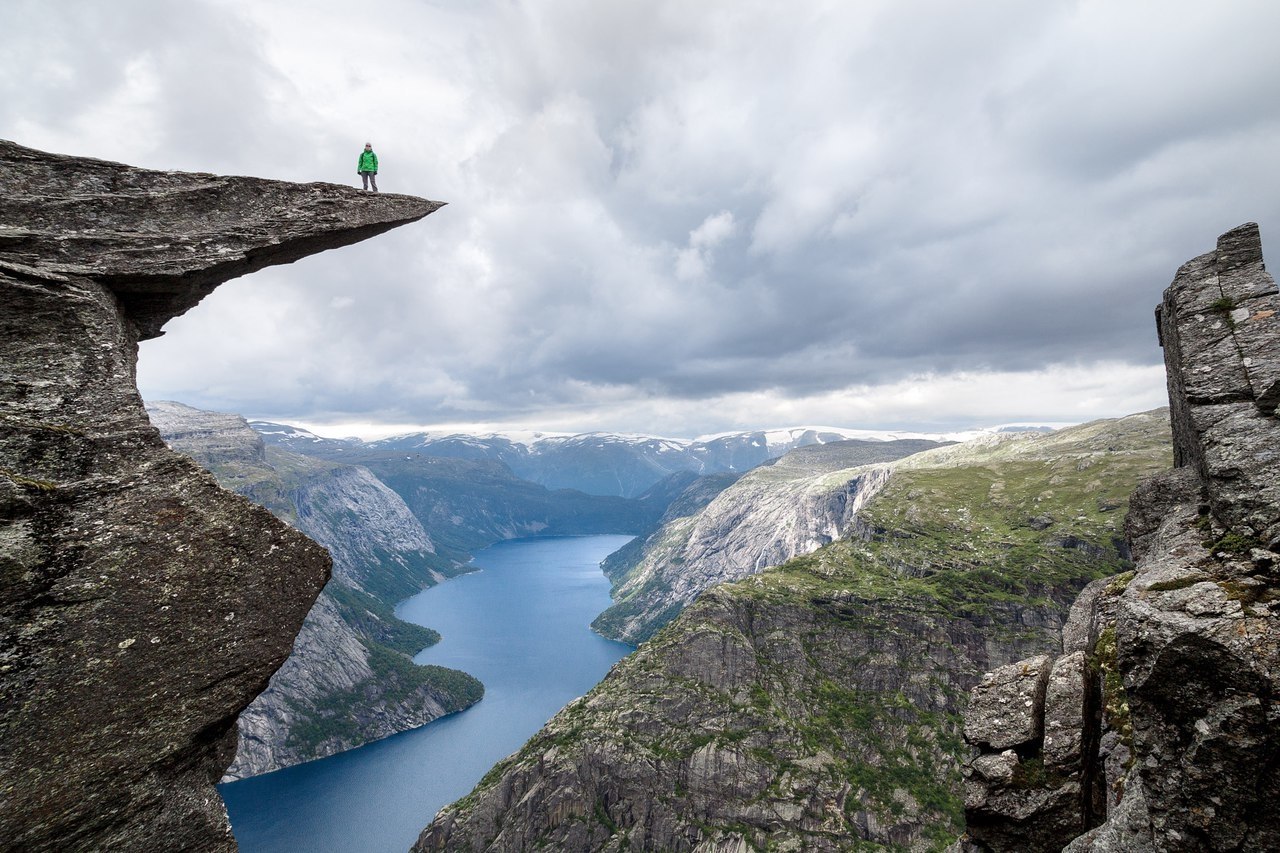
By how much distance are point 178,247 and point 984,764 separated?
104 feet

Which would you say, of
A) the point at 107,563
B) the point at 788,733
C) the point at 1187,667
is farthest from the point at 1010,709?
the point at 788,733

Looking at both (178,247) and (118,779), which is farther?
(178,247)

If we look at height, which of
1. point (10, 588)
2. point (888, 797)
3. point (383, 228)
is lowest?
point (888, 797)

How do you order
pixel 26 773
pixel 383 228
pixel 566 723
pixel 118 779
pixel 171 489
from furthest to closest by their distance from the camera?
pixel 566 723, pixel 383 228, pixel 171 489, pixel 118 779, pixel 26 773

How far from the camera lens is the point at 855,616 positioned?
197 m

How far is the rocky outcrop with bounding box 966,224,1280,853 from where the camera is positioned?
9969mm

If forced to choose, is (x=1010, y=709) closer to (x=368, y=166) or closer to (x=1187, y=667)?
(x=1187, y=667)

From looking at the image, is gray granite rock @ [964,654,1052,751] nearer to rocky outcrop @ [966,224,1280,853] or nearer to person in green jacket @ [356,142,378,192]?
rocky outcrop @ [966,224,1280,853]

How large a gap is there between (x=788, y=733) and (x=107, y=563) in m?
186

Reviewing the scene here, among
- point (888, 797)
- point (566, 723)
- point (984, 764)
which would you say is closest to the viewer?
point (984, 764)

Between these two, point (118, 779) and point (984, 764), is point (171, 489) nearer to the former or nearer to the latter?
point (118, 779)

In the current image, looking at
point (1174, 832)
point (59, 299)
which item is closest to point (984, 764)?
point (1174, 832)

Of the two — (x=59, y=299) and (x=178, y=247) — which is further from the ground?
(x=178, y=247)

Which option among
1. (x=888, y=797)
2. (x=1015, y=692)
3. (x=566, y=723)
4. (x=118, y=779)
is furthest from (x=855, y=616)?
(x=118, y=779)
